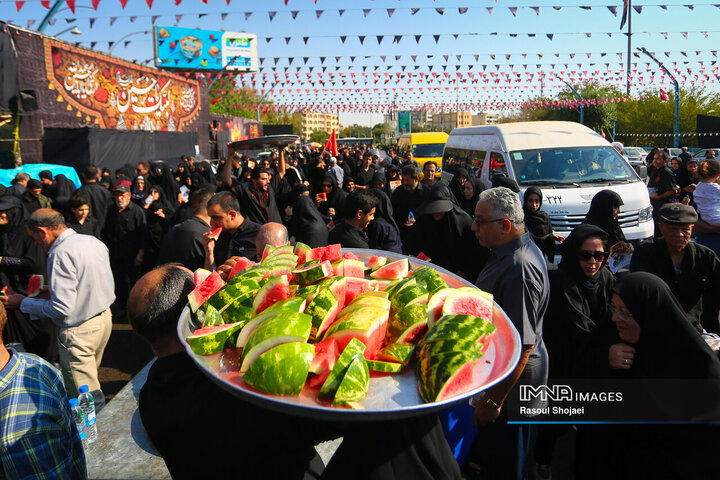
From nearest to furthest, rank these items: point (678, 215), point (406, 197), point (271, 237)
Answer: point (271, 237) → point (678, 215) → point (406, 197)

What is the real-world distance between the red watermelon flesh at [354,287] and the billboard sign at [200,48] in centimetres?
4648

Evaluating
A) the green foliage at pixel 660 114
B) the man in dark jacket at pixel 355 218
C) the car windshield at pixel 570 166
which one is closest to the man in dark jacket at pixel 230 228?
the man in dark jacket at pixel 355 218

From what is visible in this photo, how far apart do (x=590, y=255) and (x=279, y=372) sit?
3.12 metres

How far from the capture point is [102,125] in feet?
65.8

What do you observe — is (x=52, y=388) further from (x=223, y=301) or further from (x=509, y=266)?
(x=509, y=266)

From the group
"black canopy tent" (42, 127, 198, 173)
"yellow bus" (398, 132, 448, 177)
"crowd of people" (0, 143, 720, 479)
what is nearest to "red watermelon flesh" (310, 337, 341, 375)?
"crowd of people" (0, 143, 720, 479)

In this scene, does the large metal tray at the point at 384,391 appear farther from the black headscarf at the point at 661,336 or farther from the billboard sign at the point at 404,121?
the billboard sign at the point at 404,121

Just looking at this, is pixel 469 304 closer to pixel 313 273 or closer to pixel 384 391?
pixel 384 391

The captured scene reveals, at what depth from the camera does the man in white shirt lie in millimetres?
4078

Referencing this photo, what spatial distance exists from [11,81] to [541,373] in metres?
17.9

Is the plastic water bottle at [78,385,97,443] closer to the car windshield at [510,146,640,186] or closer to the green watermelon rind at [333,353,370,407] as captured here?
the green watermelon rind at [333,353,370,407]

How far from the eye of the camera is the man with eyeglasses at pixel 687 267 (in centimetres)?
391

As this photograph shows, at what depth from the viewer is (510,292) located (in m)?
2.95

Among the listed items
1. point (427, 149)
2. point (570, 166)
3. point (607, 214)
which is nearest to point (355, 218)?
point (607, 214)
